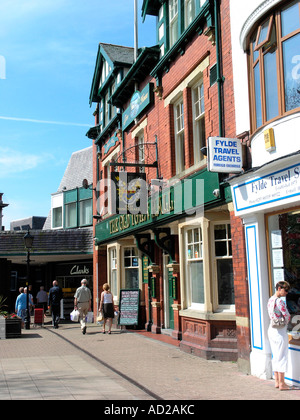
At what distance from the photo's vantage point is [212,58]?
10102mm

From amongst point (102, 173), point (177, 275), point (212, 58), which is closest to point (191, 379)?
point (177, 275)

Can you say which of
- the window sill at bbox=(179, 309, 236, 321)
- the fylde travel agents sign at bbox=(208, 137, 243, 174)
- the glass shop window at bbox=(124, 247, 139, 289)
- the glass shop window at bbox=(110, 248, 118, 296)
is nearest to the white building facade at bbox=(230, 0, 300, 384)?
the fylde travel agents sign at bbox=(208, 137, 243, 174)

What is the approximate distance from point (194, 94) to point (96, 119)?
11.7m

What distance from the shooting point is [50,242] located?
905 inches

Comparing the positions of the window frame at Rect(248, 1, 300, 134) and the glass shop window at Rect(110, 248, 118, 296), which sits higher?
the window frame at Rect(248, 1, 300, 134)

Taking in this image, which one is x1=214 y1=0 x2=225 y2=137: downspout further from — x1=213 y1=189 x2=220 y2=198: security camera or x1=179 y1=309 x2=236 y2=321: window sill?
x1=179 y1=309 x2=236 y2=321: window sill

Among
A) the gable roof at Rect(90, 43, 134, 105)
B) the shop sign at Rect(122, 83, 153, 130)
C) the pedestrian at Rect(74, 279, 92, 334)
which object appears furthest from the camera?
the gable roof at Rect(90, 43, 134, 105)

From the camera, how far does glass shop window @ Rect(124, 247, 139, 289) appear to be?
16844 mm

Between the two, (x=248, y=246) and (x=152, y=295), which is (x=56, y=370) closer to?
(x=248, y=246)

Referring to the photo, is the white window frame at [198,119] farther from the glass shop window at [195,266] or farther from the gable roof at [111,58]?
the gable roof at [111,58]

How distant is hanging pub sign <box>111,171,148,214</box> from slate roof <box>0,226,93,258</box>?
10.0 m

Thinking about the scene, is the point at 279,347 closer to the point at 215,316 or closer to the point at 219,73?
the point at 215,316

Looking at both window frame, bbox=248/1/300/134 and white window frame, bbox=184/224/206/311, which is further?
white window frame, bbox=184/224/206/311

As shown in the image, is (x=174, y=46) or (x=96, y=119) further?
(x=96, y=119)
